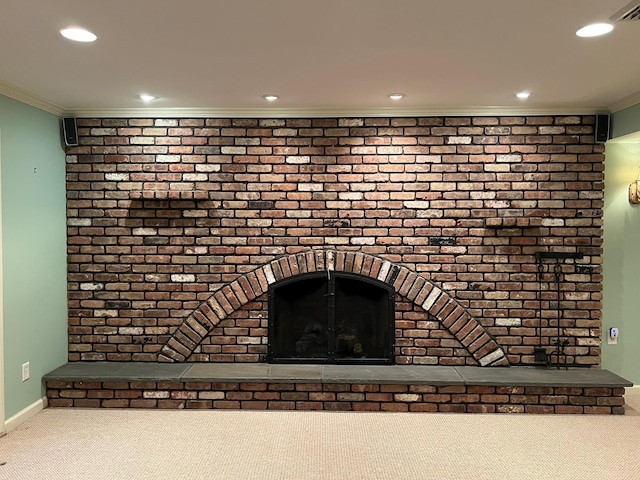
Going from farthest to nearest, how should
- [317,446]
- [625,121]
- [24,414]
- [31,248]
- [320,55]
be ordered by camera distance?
1. [625,121]
2. [31,248]
3. [24,414]
4. [317,446]
5. [320,55]

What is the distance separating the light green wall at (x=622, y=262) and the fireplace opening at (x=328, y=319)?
1.72 meters

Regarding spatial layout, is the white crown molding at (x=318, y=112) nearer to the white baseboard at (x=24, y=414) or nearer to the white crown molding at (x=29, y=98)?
the white crown molding at (x=29, y=98)

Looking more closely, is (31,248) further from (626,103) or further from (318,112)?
(626,103)

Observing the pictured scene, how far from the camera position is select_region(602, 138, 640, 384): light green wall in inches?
158

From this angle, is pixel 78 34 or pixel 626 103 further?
pixel 626 103

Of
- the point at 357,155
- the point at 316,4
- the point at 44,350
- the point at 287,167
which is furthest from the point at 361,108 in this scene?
the point at 44,350

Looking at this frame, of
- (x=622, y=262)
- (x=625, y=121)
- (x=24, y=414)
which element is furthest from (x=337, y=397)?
(x=625, y=121)

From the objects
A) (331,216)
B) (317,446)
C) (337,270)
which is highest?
(331,216)

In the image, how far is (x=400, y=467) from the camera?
2.86 meters

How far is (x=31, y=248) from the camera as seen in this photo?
11.9ft

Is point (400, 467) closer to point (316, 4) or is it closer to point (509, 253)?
point (509, 253)

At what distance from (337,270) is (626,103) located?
240 centimetres

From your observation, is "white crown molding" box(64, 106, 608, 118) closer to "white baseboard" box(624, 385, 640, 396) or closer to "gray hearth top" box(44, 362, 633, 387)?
"gray hearth top" box(44, 362, 633, 387)

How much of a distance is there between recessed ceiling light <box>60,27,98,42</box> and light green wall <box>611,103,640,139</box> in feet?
11.3
